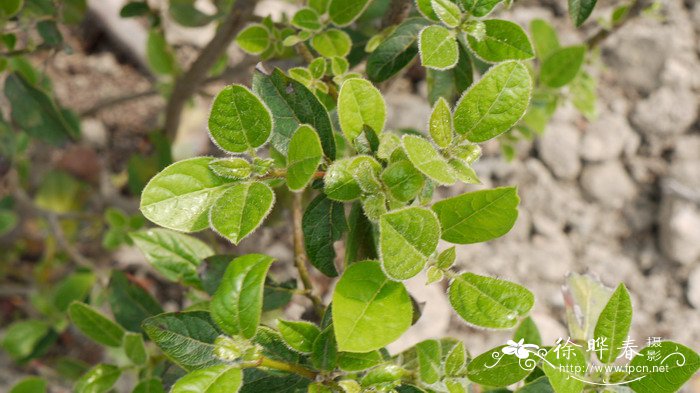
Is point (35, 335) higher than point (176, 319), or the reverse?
point (176, 319)

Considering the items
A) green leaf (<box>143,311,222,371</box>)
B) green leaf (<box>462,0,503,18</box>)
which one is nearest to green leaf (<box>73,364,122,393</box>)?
green leaf (<box>143,311,222,371</box>)

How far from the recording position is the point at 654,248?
270 cm

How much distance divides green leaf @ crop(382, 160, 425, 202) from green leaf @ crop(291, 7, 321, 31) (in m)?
0.43

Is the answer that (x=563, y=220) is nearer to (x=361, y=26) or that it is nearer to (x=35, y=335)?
(x=361, y=26)

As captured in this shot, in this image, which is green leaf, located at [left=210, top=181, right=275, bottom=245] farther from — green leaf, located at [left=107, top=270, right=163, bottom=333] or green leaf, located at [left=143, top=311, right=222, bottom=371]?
green leaf, located at [left=107, top=270, right=163, bottom=333]

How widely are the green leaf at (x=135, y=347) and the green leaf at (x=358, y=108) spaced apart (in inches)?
22.5

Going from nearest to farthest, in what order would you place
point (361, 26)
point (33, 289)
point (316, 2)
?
point (316, 2)
point (361, 26)
point (33, 289)

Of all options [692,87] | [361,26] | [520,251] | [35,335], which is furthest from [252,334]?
[692,87]

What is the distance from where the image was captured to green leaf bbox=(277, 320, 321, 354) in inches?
40.3

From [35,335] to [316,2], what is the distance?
1.25 metres

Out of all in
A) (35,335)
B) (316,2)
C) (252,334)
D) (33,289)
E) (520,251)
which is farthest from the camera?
(520,251)

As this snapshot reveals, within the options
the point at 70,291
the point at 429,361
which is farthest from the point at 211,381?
the point at 70,291

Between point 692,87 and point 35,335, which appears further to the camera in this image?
point 692,87

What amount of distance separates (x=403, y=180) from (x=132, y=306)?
803 mm
